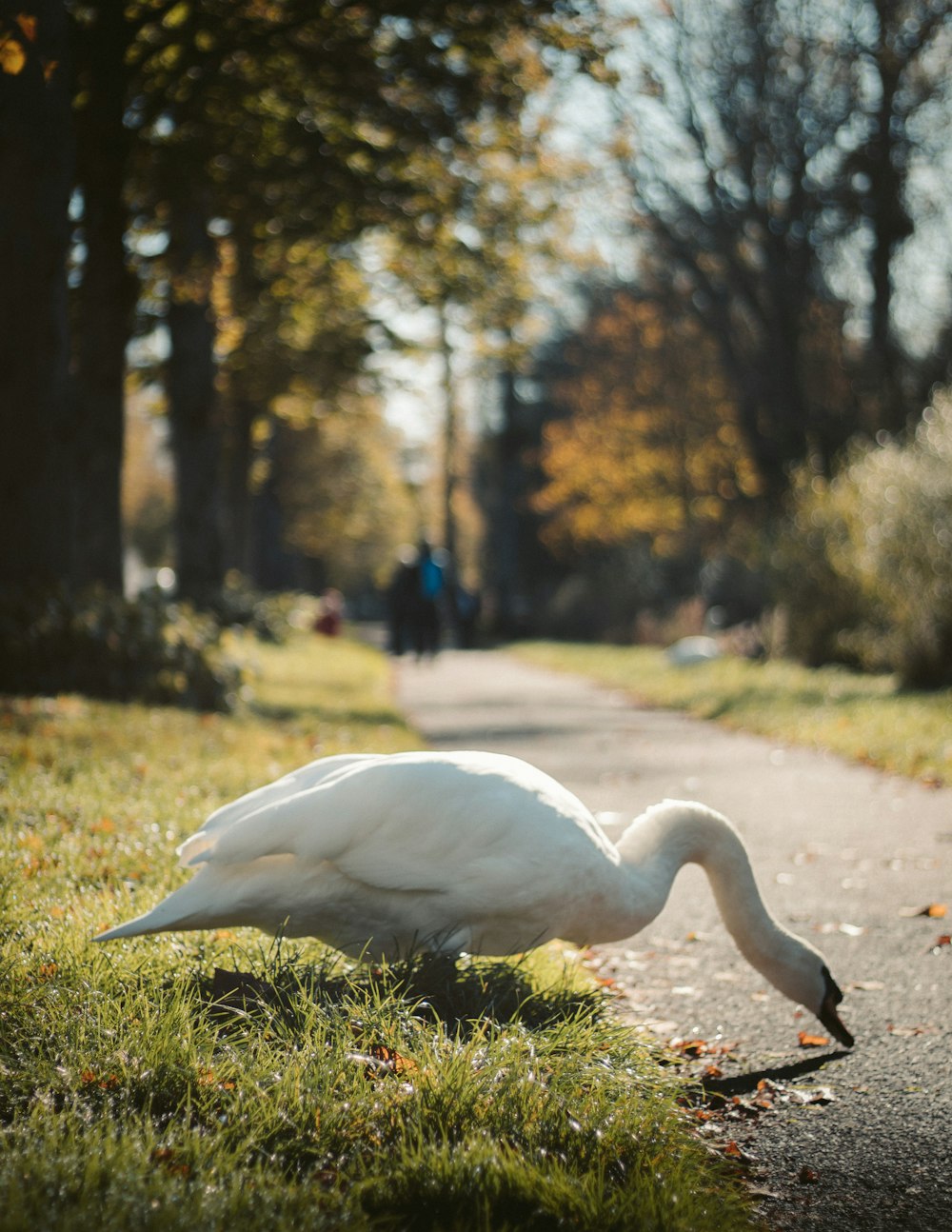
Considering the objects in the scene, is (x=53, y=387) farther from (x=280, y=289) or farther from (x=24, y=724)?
(x=280, y=289)

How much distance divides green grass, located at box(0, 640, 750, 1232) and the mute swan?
0.57 feet

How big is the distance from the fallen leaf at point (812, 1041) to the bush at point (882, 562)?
34.9 feet

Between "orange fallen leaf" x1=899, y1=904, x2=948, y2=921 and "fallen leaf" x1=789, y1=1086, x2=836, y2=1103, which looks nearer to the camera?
"fallen leaf" x1=789, y1=1086, x2=836, y2=1103

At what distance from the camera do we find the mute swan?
3779 mm

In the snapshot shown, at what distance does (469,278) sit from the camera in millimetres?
18734

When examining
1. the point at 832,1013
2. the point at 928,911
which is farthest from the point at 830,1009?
the point at 928,911

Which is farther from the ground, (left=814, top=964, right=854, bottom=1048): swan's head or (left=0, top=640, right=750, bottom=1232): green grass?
(left=0, top=640, right=750, bottom=1232): green grass

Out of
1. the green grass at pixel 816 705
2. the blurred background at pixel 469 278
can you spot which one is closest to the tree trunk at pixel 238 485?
the blurred background at pixel 469 278

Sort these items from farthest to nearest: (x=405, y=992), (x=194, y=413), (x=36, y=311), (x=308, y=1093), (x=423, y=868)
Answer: (x=194, y=413) < (x=36, y=311) < (x=423, y=868) < (x=405, y=992) < (x=308, y=1093)

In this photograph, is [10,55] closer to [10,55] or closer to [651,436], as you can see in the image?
[10,55]

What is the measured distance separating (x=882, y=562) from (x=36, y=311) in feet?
31.4

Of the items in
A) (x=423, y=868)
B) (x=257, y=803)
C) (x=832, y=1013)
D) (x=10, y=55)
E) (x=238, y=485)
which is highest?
(x=10, y=55)

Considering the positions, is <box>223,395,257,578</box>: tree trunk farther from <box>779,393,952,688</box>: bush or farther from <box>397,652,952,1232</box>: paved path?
<box>397,652,952,1232</box>: paved path

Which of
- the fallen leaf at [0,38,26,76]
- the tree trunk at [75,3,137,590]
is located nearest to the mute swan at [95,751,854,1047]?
the fallen leaf at [0,38,26,76]
